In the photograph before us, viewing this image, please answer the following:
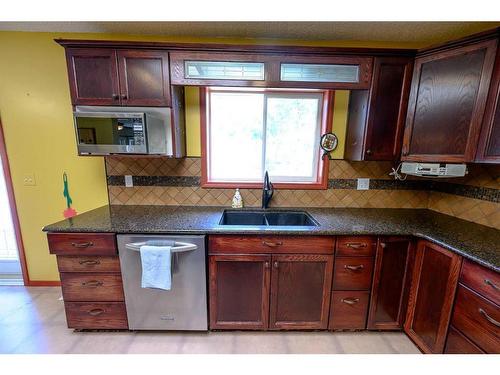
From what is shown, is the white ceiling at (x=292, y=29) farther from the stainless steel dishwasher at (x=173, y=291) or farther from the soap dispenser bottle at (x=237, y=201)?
the stainless steel dishwasher at (x=173, y=291)

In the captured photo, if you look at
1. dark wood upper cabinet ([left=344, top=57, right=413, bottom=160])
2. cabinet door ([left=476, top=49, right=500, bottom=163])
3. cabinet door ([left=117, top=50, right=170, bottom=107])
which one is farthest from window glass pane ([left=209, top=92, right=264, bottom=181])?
cabinet door ([left=476, top=49, right=500, bottom=163])

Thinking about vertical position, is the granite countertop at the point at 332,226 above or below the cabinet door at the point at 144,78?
below

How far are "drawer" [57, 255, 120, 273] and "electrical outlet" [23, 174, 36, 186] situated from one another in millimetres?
1045

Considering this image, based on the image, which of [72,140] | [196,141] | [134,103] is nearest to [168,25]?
[134,103]

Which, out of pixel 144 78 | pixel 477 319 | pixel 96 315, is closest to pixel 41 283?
pixel 96 315

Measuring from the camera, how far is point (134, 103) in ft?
5.05

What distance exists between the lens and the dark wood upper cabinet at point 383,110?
5.05 feet

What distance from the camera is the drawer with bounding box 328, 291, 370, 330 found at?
5.07 feet

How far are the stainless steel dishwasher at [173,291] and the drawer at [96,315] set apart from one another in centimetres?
7

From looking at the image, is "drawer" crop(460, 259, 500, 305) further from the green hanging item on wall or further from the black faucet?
the green hanging item on wall

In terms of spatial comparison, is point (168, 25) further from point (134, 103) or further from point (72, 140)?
point (72, 140)

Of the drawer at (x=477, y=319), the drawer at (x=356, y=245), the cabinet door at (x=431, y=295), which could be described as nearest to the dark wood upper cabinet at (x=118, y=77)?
the drawer at (x=356, y=245)

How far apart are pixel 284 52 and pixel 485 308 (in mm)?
1914

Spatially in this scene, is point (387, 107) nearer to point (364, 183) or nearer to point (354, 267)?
point (364, 183)
